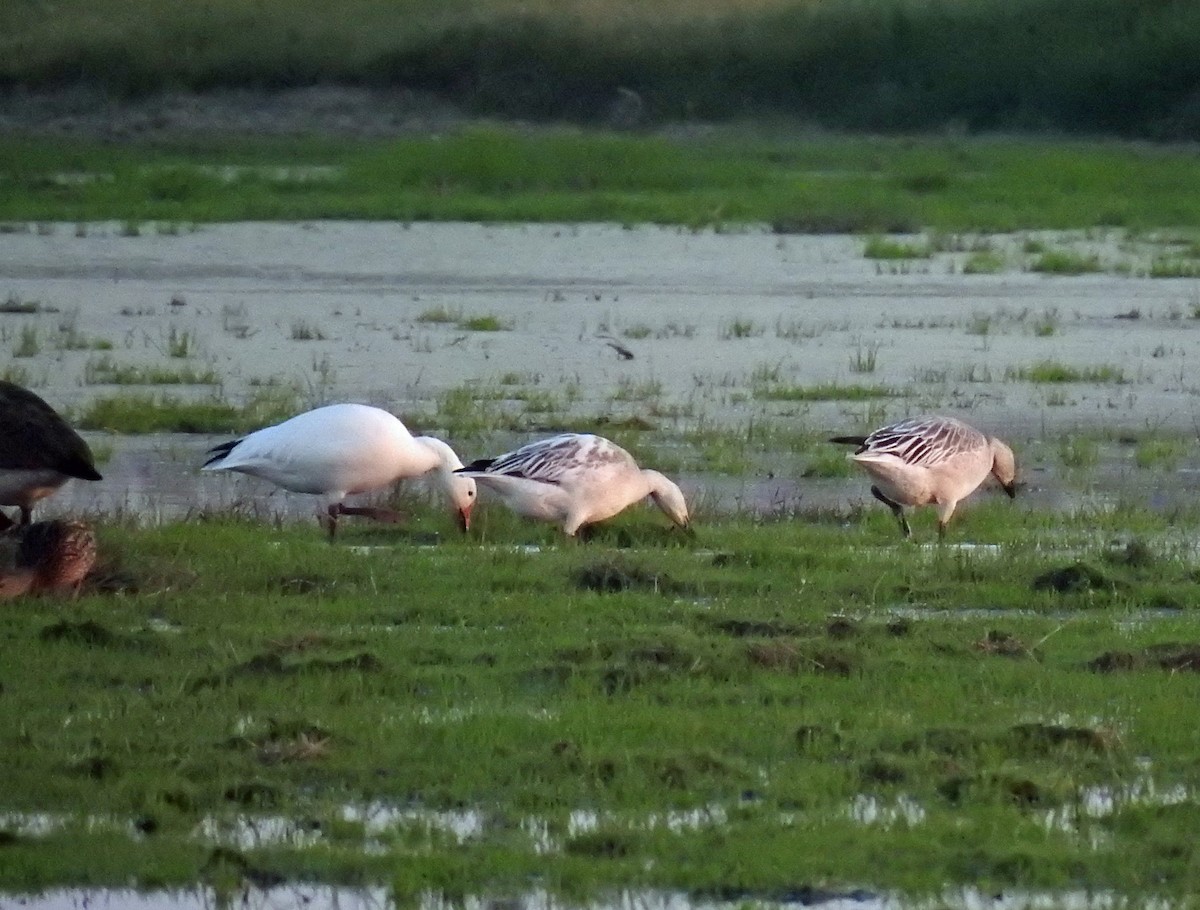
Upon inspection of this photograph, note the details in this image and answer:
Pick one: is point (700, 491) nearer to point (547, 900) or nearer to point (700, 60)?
point (547, 900)

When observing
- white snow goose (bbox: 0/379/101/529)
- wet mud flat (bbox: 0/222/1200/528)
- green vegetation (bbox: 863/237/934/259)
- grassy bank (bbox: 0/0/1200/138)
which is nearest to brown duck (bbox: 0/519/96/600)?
white snow goose (bbox: 0/379/101/529)

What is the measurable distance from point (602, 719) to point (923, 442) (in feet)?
11.2

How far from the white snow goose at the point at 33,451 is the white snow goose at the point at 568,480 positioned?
1.47 m

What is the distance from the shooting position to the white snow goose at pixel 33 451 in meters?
8.69

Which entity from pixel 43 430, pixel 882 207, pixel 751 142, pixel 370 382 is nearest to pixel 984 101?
pixel 751 142

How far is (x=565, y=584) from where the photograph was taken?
8.40 m

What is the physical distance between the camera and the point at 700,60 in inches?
1772

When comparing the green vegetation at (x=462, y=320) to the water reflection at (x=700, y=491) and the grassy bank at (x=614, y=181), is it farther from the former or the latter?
the grassy bank at (x=614, y=181)

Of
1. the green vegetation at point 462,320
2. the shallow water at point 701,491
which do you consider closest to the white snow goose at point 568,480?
the shallow water at point 701,491

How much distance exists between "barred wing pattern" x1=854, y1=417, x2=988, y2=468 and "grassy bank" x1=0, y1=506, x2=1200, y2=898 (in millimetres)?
491

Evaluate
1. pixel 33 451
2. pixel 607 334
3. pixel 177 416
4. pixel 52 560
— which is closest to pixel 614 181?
pixel 607 334

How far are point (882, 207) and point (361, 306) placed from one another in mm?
12464

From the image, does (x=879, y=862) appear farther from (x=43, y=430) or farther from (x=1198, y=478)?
(x=1198, y=478)

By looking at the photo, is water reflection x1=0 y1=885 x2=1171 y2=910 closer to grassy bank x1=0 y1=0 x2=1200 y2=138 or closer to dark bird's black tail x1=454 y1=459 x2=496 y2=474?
dark bird's black tail x1=454 y1=459 x2=496 y2=474
